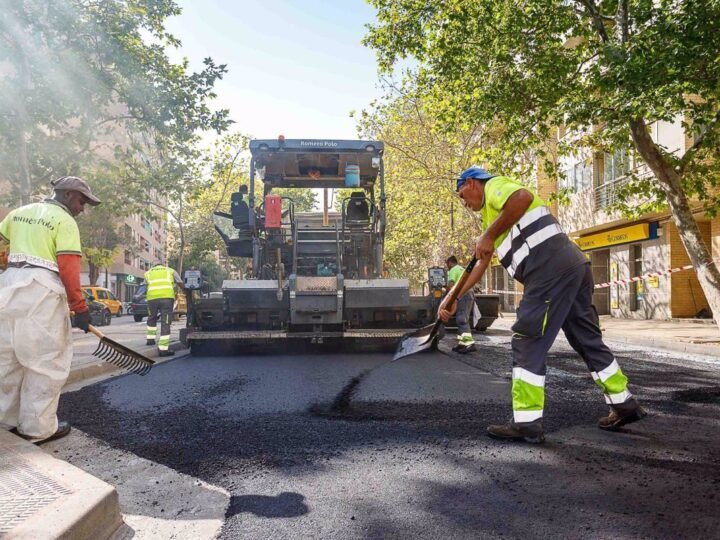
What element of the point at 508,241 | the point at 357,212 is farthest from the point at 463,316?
the point at 508,241

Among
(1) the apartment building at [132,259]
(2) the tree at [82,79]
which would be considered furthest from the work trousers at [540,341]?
(1) the apartment building at [132,259]

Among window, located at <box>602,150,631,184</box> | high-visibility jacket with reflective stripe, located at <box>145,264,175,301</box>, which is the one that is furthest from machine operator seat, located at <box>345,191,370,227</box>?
window, located at <box>602,150,631,184</box>

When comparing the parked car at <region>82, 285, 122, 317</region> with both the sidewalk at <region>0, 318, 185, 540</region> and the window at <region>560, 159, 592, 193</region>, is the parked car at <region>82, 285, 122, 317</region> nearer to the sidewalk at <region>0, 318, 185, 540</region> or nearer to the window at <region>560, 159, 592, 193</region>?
the window at <region>560, 159, 592, 193</region>

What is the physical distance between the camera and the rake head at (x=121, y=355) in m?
4.55

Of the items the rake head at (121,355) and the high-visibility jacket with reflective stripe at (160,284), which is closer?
the rake head at (121,355)

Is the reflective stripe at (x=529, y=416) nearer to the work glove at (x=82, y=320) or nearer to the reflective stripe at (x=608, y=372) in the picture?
the reflective stripe at (x=608, y=372)

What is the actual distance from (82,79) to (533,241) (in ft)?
43.4

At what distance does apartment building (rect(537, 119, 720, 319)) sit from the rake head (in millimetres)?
14947

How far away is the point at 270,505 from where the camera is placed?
2771mm

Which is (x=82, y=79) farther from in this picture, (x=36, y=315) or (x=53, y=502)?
(x=53, y=502)

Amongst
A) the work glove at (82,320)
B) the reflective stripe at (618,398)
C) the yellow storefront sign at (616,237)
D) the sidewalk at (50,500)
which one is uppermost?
the yellow storefront sign at (616,237)

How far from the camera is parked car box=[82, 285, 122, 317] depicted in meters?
24.7

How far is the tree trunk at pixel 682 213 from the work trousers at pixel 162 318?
848 centimetres

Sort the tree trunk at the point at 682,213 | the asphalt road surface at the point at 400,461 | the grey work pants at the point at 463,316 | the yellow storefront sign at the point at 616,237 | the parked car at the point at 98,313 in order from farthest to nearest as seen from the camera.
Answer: the parked car at the point at 98,313
the yellow storefront sign at the point at 616,237
the tree trunk at the point at 682,213
the grey work pants at the point at 463,316
the asphalt road surface at the point at 400,461
